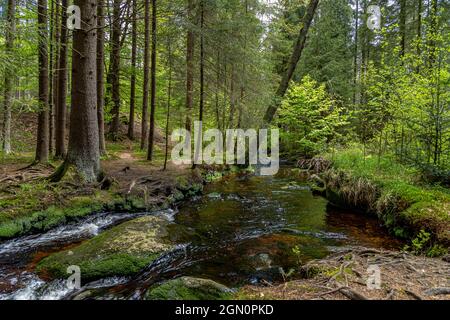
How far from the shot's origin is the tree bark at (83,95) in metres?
7.88

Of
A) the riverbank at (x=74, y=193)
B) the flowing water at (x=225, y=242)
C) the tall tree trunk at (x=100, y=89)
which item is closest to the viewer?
the flowing water at (x=225, y=242)

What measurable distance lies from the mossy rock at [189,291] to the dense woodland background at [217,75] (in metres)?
5.35

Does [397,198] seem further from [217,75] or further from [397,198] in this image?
[217,75]

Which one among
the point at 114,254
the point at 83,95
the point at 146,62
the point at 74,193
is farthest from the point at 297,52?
the point at 114,254

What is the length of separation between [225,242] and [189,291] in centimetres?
257

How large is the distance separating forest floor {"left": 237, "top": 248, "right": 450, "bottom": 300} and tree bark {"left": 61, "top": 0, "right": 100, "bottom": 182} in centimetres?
606

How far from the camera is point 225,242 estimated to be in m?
6.19

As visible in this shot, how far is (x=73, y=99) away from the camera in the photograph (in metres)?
8.05

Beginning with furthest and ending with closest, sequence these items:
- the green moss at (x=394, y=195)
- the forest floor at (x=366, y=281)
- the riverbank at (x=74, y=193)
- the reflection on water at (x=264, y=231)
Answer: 1. the riverbank at (x=74, y=193)
2. the green moss at (x=394, y=195)
3. the reflection on water at (x=264, y=231)
4. the forest floor at (x=366, y=281)

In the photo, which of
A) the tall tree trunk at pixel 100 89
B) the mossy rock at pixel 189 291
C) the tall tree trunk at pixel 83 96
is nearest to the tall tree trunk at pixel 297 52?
the tall tree trunk at pixel 100 89

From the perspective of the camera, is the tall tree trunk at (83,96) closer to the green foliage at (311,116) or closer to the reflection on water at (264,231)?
the reflection on water at (264,231)

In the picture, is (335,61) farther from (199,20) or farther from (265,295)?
(265,295)

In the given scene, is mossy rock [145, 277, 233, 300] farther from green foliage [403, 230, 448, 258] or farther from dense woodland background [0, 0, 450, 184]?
dense woodland background [0, 0, 450, 184]
